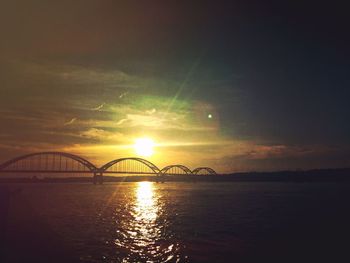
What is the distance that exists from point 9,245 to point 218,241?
17164 mm

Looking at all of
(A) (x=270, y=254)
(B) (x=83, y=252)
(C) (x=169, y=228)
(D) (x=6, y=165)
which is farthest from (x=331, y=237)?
(D) (x=6, y=165)

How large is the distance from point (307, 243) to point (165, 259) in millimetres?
13960

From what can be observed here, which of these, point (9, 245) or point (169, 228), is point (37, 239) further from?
point (169, 228)

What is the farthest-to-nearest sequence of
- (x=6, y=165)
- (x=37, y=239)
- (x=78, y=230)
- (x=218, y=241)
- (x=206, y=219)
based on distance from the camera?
(x=6, y=165) < (x=206, y=219) < (x=78, y=230) < (x=218, y=241) < (x=37, y=239)

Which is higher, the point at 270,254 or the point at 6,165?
the point at 6,165

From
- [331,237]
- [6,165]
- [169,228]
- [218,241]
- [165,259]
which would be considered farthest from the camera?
[6,165]

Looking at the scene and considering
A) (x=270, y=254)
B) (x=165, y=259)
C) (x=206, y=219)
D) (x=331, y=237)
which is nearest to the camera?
(x=165, y=259)

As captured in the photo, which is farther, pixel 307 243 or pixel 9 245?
pixel 307 243

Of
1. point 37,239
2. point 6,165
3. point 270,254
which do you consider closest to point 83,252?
point 37,239

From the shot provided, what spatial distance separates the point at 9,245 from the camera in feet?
90.5

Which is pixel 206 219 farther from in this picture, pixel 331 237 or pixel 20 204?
pixel 20 204

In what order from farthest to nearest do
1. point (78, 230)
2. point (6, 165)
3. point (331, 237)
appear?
point (6, 165), point (78, 230), point (331, 237)

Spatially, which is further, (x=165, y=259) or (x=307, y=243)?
(x=307, y=243)

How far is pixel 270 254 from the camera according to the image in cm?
2758
